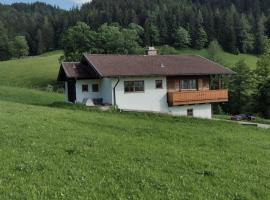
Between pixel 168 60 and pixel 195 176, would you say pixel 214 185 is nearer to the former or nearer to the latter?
pixel 195 176

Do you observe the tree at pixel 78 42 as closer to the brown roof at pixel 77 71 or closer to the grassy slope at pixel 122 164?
the brown roof at pixel 77 71

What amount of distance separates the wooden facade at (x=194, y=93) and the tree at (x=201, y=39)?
9556 centimetres

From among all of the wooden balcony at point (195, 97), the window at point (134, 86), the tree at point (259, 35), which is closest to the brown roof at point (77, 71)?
the window at point (134, 86)

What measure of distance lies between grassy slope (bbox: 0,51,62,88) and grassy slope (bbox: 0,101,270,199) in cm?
6795

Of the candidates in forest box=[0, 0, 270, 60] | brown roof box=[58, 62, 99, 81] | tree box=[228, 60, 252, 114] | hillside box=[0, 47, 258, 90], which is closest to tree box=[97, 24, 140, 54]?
hillside box=[0, 47, 258, 90]

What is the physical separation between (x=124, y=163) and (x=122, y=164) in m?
0.13

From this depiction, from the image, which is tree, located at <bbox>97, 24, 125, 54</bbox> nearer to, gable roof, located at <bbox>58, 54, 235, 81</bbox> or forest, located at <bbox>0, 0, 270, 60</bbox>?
gable roof, located at <bbox>58, 54, 235, 81</bbox>

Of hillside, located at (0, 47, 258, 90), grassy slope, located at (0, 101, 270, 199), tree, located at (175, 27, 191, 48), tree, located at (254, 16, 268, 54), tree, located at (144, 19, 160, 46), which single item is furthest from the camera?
tree, located at (144, 19, 160, 46)

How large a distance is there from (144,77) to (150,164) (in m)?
28.7

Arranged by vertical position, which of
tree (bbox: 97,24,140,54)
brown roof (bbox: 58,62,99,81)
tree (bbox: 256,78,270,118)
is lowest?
tree (bbox: 256,78,270,118)

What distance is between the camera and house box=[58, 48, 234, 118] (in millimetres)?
41188

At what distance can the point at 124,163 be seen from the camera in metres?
13.4

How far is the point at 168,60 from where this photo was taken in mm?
46219

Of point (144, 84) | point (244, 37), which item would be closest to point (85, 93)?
point (144, 84)
